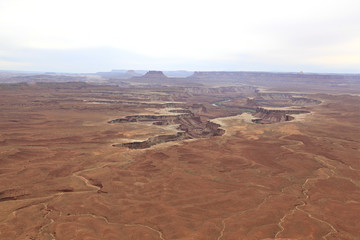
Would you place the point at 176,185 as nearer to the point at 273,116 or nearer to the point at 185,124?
the point at 185,124

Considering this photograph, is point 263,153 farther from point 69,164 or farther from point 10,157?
point 10,157

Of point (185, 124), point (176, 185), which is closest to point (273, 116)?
point (185, 124)

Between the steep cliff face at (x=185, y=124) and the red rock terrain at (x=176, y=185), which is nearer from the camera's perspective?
the red rock terrain at (x=176, y=185)

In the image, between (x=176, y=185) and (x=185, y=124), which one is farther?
(x=185, y=124)

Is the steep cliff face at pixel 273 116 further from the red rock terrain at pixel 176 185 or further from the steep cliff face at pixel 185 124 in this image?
the red rock terrain at pixel 176 185

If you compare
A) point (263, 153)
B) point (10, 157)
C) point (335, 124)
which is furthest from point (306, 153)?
point (10, 157)

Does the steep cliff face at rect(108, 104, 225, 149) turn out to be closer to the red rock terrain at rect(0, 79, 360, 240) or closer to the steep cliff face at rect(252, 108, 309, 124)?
the red rock terrain at rect(0, 79, 360, 240)

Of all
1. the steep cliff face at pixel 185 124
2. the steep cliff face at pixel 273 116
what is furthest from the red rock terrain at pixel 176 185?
the steep cliff face at pixel 273 116

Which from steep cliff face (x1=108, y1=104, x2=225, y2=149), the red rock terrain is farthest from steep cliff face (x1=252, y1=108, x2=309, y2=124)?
the red rock terrain
